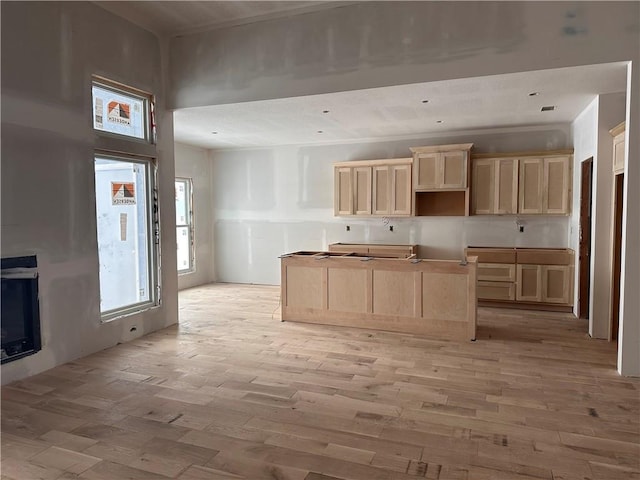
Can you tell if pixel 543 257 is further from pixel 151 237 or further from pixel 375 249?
pixel 151 237

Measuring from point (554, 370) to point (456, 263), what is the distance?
1403mm

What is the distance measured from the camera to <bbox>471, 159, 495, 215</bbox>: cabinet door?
6475 mm

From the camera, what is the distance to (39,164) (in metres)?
3.73

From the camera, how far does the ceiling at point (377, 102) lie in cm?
423

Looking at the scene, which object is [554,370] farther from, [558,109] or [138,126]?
[138,126]

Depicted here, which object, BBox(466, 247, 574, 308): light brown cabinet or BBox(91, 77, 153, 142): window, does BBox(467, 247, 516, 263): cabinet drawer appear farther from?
BBox(91, 77, 153, 142): window

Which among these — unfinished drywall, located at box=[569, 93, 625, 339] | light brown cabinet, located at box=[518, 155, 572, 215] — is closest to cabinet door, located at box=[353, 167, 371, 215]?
light brown cabinet, located at box=[518, 155, 572, 215]

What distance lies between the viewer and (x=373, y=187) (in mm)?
7156

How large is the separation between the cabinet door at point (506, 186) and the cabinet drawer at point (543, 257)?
26.1 inches

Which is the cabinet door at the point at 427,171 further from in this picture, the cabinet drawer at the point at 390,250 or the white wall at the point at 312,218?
the cabinet drawer at the point at 390,250

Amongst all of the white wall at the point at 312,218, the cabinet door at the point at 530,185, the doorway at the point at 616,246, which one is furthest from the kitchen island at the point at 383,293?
the white wall at the point at 312,218

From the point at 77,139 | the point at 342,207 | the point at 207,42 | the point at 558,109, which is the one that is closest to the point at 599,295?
the point at 558,109

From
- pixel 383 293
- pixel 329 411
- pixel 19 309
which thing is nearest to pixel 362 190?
pixel 383 293

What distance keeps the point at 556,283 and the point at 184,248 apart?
20.7ft
